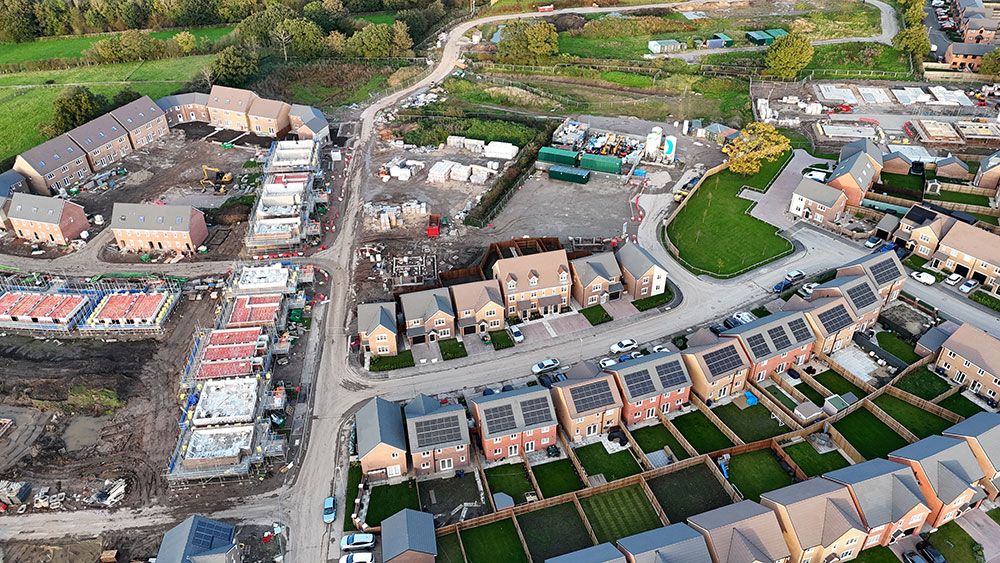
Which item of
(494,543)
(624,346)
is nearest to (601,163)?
(624,346)

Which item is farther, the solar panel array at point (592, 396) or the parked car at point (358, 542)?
the solar panel array at point (592, 396)

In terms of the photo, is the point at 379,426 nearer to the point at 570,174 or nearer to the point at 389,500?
the point at 389,500

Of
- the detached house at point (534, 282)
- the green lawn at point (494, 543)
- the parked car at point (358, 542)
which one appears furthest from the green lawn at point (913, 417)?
the parked car at point (358, 542)

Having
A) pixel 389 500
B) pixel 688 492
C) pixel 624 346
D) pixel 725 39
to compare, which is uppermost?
pixel 725 39

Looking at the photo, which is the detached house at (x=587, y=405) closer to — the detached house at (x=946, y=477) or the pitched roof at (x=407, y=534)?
the pitched roof at (x=407, y=534)

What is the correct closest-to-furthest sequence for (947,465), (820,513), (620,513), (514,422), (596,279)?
1. (820,513)
2. (947,465)
3. (620,513)
4. (514,422)
5. (596,279)

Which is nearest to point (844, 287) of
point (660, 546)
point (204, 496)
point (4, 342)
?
point (660, 546)

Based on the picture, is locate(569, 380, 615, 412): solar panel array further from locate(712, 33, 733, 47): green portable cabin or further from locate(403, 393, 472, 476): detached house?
locate(712, 33, 733, 47): green portable cabin
